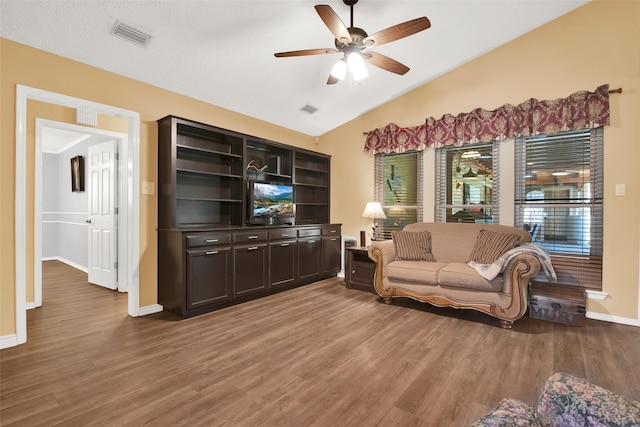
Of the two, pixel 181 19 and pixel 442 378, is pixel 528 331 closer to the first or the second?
pixel 442 378

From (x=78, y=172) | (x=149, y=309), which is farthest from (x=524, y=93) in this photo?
(x=78, y=172)

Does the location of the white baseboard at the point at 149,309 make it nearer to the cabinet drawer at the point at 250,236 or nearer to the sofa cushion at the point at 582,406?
the cabinet drawer at the point at 250,236

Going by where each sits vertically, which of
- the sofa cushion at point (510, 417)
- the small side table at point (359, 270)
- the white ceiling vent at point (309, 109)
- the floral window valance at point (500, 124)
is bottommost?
the small side table at point (359, 270)

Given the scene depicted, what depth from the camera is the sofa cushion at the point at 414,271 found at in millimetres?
3377

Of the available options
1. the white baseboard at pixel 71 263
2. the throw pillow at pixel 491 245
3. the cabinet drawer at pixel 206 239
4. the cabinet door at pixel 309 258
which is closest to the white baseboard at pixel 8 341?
the cabinet drawer at pixel 206 239

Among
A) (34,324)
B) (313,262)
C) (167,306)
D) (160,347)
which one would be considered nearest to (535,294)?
(313,262)

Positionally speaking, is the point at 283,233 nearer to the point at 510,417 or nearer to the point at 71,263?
the point at 510,417

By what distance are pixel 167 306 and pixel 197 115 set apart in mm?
2272

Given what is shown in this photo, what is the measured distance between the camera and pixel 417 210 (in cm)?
463

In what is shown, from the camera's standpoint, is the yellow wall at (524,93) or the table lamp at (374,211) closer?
the yellow wall at (524,93)

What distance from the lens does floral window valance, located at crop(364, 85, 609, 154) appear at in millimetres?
3340

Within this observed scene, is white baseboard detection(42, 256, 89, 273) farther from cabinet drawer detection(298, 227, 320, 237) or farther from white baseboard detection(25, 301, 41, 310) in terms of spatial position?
cabinet drawer detection(298, 227, 320, 237)

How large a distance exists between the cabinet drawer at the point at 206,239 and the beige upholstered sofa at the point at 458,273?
69.9 inches

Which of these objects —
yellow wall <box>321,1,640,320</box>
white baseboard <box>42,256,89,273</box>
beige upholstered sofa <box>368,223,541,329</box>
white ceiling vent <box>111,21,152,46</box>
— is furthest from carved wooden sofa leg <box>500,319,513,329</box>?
white baseboard <box>42,256,89,273</box>
